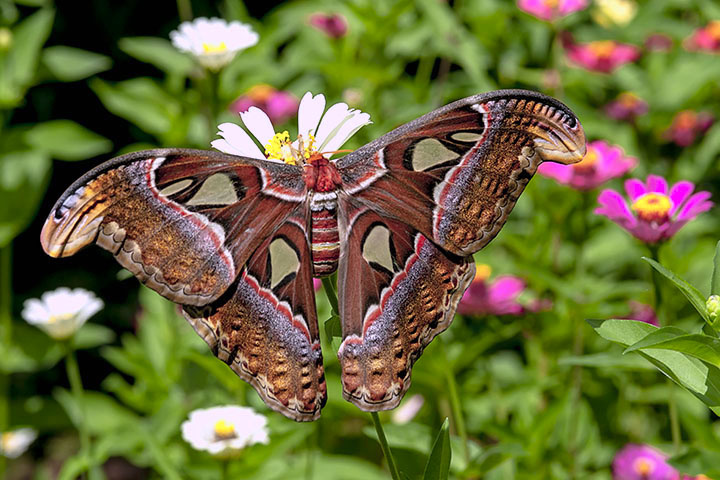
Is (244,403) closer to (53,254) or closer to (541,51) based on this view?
(53,254)

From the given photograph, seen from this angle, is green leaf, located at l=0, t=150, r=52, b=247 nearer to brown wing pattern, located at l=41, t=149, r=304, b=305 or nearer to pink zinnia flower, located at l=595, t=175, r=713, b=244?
brown wing pattern, located at l=41, t=149, r=304, b=305

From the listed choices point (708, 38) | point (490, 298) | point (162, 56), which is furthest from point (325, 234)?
point (708, 38)

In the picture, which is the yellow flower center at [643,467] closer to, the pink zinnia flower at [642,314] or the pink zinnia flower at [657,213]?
the pink zinnia flower at [642,314]

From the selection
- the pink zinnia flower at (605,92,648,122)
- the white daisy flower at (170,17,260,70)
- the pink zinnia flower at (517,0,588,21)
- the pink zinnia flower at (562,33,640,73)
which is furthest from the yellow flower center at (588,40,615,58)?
the white daisy flower at (170,17,260,70)

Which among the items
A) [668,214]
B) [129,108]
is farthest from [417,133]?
[129,108]

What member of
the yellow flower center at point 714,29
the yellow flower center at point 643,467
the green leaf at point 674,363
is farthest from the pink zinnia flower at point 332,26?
the green leaf at point 674,363

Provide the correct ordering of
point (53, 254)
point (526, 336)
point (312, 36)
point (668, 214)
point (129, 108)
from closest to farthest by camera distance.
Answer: point (53, 254), point (668, 214), point (526, 336), point (129, 108), point (312, 36)

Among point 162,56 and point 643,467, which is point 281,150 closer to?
point 643,467

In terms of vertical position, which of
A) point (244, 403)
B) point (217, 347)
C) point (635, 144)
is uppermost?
point (635, 144)
